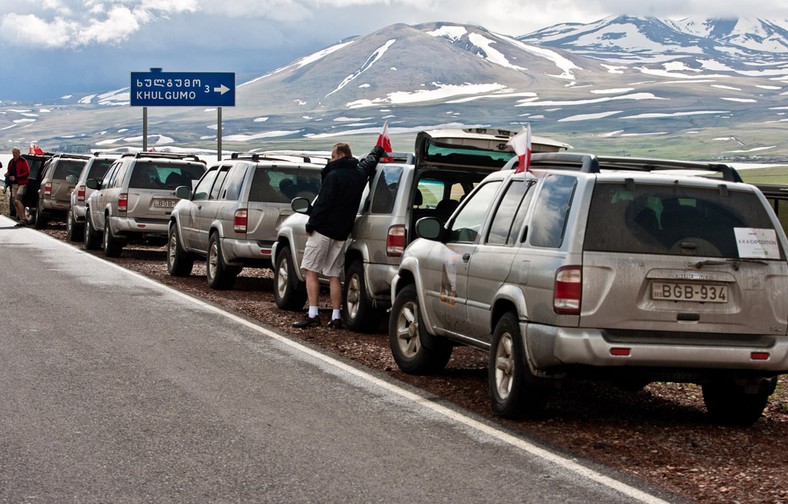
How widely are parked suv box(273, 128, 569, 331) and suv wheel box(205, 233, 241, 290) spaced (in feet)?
13.8

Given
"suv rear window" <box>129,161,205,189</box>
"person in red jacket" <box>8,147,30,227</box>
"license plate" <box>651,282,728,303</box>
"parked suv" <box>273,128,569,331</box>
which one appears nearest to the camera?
"license plate" <box>651,282,728,303</box>

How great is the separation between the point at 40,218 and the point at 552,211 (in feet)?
95.2

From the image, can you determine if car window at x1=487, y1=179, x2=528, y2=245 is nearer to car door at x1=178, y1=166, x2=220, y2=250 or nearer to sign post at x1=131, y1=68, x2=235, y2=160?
car door at x1=178, y1=166, x2=220, y2=250

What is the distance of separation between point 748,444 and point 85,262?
16.8 metres

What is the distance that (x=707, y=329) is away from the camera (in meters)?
8.23

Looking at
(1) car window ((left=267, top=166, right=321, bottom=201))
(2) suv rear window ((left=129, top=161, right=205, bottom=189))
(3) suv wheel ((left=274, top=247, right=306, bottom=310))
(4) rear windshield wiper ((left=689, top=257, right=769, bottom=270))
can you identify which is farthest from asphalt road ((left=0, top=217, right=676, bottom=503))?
(2) suv rear window ((left=129, top=161, right=205, bottom=189))

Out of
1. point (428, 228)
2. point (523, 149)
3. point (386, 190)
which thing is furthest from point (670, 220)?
point (386, 190)

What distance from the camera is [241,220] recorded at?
17688 millimetres

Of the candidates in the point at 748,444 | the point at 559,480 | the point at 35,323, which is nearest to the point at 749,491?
the point at 559,480

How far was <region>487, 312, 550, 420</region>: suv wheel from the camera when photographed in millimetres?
8430

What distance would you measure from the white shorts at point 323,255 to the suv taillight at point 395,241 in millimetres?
1005

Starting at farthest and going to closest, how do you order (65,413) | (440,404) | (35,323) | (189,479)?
(35,323) < (440,404) < (65,413) < (189,479)

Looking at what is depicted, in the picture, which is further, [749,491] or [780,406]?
[780,406]

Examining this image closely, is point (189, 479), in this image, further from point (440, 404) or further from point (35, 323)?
point (35, 323)
